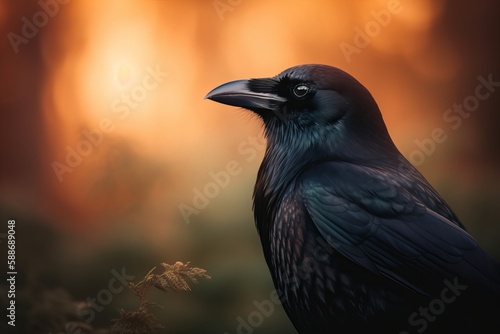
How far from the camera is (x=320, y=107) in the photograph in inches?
95.3

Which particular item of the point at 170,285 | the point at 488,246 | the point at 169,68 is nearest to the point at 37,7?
the point at 169,68

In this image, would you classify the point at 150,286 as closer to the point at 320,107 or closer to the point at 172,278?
the point at 172,278

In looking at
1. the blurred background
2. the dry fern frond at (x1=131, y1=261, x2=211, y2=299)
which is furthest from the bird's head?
the dry fern frond at (x1=131, y1=261, x2=211, y2=299)

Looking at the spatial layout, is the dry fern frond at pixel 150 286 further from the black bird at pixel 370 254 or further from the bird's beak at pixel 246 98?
the bird's beak at pixel 246 98

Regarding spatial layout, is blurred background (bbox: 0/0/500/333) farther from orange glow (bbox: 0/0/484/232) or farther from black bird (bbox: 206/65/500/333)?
black bird (bbox: 206/65/500/333)

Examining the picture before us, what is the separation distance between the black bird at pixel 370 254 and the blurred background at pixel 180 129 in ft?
2.37

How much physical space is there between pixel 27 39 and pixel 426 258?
6.45 feet

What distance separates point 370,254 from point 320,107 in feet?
1.81

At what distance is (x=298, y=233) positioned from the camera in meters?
Result: 2.23

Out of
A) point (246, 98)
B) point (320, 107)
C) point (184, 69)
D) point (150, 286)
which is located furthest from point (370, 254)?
point (184, 69)

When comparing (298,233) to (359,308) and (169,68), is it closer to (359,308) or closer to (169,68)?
(359,308)

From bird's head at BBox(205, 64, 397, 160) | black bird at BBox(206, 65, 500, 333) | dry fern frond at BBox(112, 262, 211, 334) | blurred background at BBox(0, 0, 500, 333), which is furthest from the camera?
blurred background at BBox(0, 0, 500, 333)

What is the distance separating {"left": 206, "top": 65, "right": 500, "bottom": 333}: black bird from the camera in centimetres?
215

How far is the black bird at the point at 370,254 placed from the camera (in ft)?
7.07
